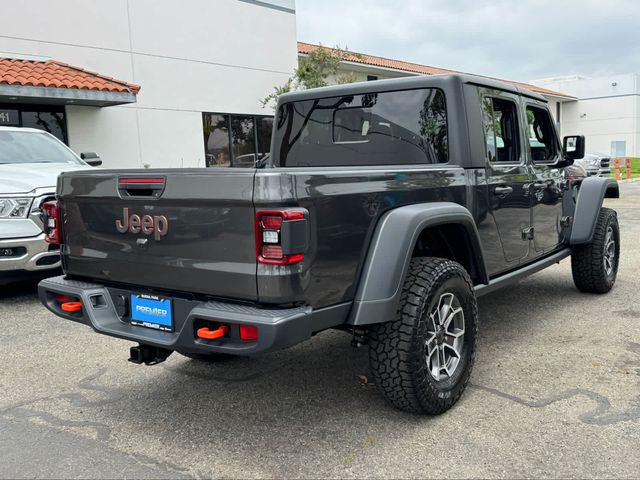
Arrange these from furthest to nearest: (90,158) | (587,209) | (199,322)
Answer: (90,158) → (587,209) → (199,322)

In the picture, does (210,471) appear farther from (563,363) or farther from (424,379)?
(563,363)

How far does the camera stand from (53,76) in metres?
10.6

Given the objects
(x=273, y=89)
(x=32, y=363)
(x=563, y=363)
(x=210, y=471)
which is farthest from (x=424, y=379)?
(x=273, y=89)

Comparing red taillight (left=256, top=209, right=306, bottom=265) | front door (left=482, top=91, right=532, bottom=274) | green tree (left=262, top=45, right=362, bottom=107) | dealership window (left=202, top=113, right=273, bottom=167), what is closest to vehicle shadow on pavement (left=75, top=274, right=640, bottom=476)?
front door (left=482, top=91, right=532, bottom=274)

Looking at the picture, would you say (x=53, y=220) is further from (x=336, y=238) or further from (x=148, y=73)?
(x=148, y=73)

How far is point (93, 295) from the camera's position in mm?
3166

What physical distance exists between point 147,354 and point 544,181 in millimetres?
3216

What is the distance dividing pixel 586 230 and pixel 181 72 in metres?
10.8

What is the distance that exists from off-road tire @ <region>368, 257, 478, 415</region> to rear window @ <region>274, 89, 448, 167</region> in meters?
0.94

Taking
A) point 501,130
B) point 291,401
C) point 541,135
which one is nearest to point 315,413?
point 291,401

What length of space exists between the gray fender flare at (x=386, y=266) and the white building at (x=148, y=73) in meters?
8.73

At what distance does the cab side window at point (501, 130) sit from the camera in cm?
405

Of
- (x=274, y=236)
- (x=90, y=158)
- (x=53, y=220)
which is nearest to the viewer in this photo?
(x=274, y=236)

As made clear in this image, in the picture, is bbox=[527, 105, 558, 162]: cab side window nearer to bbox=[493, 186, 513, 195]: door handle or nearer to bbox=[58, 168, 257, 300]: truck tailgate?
bbox=[493, 186, 513, 195]: door handle
